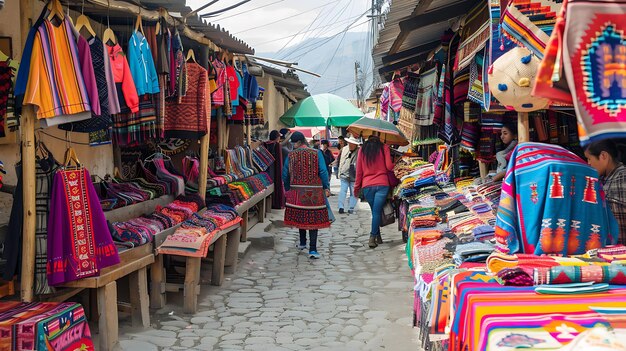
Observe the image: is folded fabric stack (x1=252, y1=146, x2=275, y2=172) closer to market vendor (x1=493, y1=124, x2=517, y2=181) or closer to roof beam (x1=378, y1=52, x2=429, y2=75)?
roof beam (x1=378, y1=52, x2=429, y2=75)

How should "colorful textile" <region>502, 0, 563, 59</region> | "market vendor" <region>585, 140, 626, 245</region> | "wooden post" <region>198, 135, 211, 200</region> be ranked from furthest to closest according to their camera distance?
1. "wooden post" <region>198, 135, 211, 200</region>
2. "market vendor" <region>585, 140, 626, 245</region>
3. "colorful textile" <region>502, 0, 563, 59</region>

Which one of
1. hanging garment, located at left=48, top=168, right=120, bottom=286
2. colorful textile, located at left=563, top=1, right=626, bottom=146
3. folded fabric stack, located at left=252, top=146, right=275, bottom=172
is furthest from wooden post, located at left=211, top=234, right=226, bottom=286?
colorful textile, located at left=563, top=1, right=626, bottom=146

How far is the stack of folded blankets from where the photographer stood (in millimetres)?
6637

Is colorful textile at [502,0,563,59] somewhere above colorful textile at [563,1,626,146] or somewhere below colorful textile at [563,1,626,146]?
above

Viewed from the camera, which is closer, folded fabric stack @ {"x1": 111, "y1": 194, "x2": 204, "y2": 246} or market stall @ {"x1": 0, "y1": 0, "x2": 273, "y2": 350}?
market stall @ {"x1": 0, "y1": 0, "x2": 273, "y2": 350}

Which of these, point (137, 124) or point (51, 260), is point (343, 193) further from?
point (51, 260)

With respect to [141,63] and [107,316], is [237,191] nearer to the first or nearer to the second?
[141,63]

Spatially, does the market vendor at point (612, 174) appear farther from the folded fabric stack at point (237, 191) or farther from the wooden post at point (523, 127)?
the folded fabric stack at point (237, 191)

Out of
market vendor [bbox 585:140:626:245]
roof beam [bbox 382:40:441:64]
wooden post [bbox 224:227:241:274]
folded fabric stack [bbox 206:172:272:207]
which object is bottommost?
wooden post [bbox 224:227:241:274]

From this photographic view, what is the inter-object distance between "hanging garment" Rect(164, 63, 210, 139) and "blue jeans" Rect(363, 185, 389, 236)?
138 inches

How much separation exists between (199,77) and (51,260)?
3707 mm

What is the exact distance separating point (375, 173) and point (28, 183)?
6.63 m

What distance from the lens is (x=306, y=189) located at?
9.77m

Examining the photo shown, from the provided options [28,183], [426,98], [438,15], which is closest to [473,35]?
[438,15]
